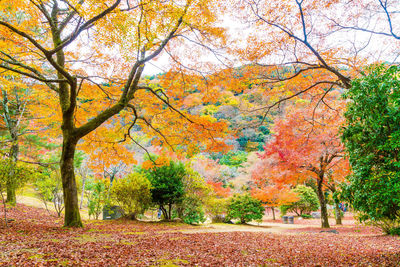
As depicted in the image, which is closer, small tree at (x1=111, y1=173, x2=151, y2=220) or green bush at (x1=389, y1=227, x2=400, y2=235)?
green bush at (x1=389, y1=227, x2=400, y2=235)

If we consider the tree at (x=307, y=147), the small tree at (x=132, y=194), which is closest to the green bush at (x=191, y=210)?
the small tree at (x=132, y=194)

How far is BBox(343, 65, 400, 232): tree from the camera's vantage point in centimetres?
292

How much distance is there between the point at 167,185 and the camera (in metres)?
10.3

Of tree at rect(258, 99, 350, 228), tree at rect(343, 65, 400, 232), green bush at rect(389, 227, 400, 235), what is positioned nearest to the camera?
tree at rect(343, 65, 400, 232)

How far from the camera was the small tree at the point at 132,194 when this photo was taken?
9180 millimetres

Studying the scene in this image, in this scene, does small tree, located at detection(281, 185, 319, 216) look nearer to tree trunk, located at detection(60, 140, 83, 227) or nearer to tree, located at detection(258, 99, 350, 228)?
tree, located at detection(258, 99, 350, 228)

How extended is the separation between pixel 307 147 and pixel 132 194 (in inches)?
285

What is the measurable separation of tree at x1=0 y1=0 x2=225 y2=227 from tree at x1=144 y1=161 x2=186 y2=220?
290 cm

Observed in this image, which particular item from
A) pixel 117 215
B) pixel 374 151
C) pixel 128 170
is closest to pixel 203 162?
pixel 128 170

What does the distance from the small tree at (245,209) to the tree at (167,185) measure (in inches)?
134

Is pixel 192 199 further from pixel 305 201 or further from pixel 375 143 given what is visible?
pixel 305 201

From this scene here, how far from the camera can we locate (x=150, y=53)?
6.19 m

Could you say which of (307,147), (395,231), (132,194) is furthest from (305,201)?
(132,194)

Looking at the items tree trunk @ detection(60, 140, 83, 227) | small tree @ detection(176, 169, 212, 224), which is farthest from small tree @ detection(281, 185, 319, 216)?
tree trunk @ detection(60, 140, 83, 227)
